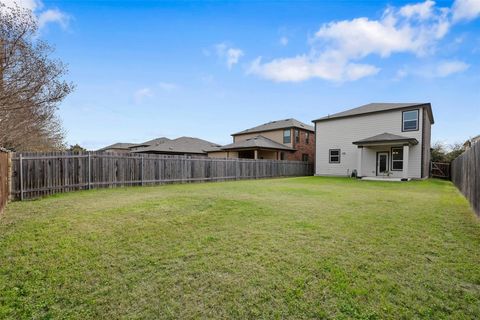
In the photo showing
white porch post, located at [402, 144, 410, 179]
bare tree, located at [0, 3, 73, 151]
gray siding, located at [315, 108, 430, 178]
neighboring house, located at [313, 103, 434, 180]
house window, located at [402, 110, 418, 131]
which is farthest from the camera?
gray siding, located at [315, 108, 430, 178]

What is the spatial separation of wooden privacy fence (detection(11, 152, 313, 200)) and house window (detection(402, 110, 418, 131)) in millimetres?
11250

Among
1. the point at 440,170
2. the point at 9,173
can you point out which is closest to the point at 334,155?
the point at 440,170

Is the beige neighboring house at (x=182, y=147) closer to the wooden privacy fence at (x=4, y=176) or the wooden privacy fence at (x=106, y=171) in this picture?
the wooden privacy fence at (x=106, y=171)

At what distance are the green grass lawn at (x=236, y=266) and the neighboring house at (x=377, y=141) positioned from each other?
43.7 feet

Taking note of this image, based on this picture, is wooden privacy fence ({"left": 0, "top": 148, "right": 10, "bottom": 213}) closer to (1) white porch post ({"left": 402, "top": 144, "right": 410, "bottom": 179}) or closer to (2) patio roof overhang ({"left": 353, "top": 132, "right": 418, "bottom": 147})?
(2) patio roof overhang ({"left": 353, "top": 132, "right": 418, "bottom": 147})

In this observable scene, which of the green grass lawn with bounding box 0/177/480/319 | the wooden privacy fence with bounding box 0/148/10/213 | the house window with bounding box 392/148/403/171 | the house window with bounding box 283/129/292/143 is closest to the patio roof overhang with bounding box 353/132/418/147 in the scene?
the house window with bounding box 392/148/403/171

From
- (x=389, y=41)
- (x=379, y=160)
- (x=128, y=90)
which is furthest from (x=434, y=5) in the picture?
(x=128, y=90)

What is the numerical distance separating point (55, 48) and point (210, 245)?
9.39 metres

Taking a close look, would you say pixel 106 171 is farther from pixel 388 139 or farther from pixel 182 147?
pixel 182 147

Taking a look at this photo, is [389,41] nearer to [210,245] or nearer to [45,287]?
[210,245]

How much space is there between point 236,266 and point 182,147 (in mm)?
27766

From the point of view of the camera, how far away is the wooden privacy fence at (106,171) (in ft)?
27.1

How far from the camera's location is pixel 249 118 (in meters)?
36.7

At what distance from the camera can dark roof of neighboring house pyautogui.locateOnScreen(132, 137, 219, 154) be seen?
28.3 metres
